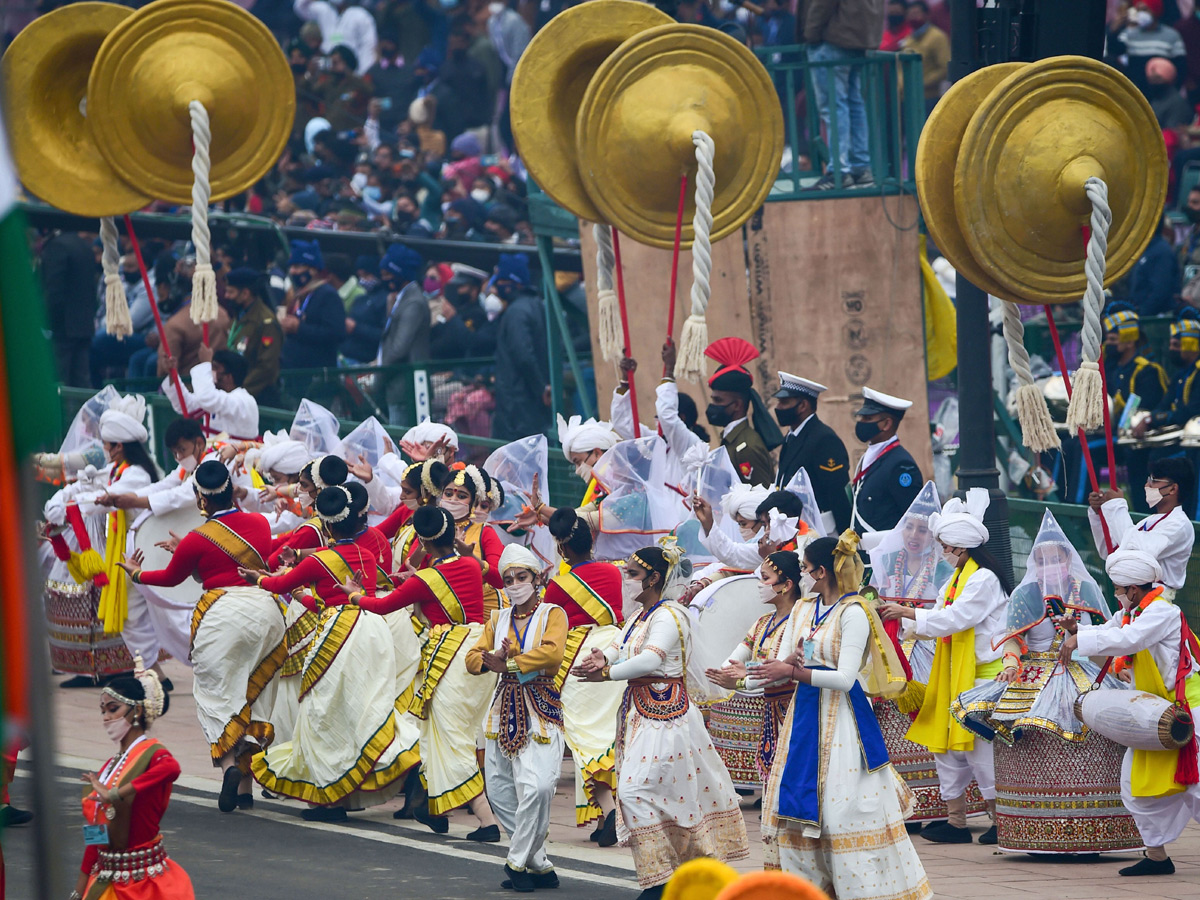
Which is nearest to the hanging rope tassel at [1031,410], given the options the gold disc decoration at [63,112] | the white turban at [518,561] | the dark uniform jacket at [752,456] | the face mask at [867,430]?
the face mask at [867,430]

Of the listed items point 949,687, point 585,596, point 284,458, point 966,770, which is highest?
point 284,458

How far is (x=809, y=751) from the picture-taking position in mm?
7168

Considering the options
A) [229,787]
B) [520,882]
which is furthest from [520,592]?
[229,787]

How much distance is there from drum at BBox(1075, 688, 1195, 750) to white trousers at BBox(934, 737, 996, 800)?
698 mm

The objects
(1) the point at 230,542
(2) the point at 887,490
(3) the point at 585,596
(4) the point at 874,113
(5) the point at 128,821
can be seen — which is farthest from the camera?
(4) the point at 874,113

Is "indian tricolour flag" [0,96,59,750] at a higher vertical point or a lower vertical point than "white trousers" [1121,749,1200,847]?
higher

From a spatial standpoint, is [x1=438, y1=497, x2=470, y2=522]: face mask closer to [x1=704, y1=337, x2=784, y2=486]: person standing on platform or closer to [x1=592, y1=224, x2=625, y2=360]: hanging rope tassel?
[x1=592, y1=224, x2=625, y2=360]: hanging rope tassel

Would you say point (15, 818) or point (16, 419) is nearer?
point (16, 419)

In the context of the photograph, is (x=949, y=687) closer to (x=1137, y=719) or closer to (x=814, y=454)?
(x=1137, y=719)

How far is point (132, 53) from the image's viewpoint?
10633 millimetres

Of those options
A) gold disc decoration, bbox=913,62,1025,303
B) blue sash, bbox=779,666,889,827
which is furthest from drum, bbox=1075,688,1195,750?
gold disc decoration, bbox=913,62,1025,303

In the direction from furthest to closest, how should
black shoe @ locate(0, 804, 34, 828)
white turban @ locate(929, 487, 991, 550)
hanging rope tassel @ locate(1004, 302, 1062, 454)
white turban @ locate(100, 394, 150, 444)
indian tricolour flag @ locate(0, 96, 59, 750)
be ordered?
white turban @ locate(100, 394, 150, 444)
black shoe @ locate(0, 804, 34, 828)
white turban @ locate(929, 487, 991, 550)
hanging rope tassel @ locate(1004, 302, 1062, 454)
indian tricolour flag @ locate(0, 96, 59, 750)

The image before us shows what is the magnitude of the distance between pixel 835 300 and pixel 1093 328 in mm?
5057

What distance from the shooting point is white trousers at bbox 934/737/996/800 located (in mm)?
8812
